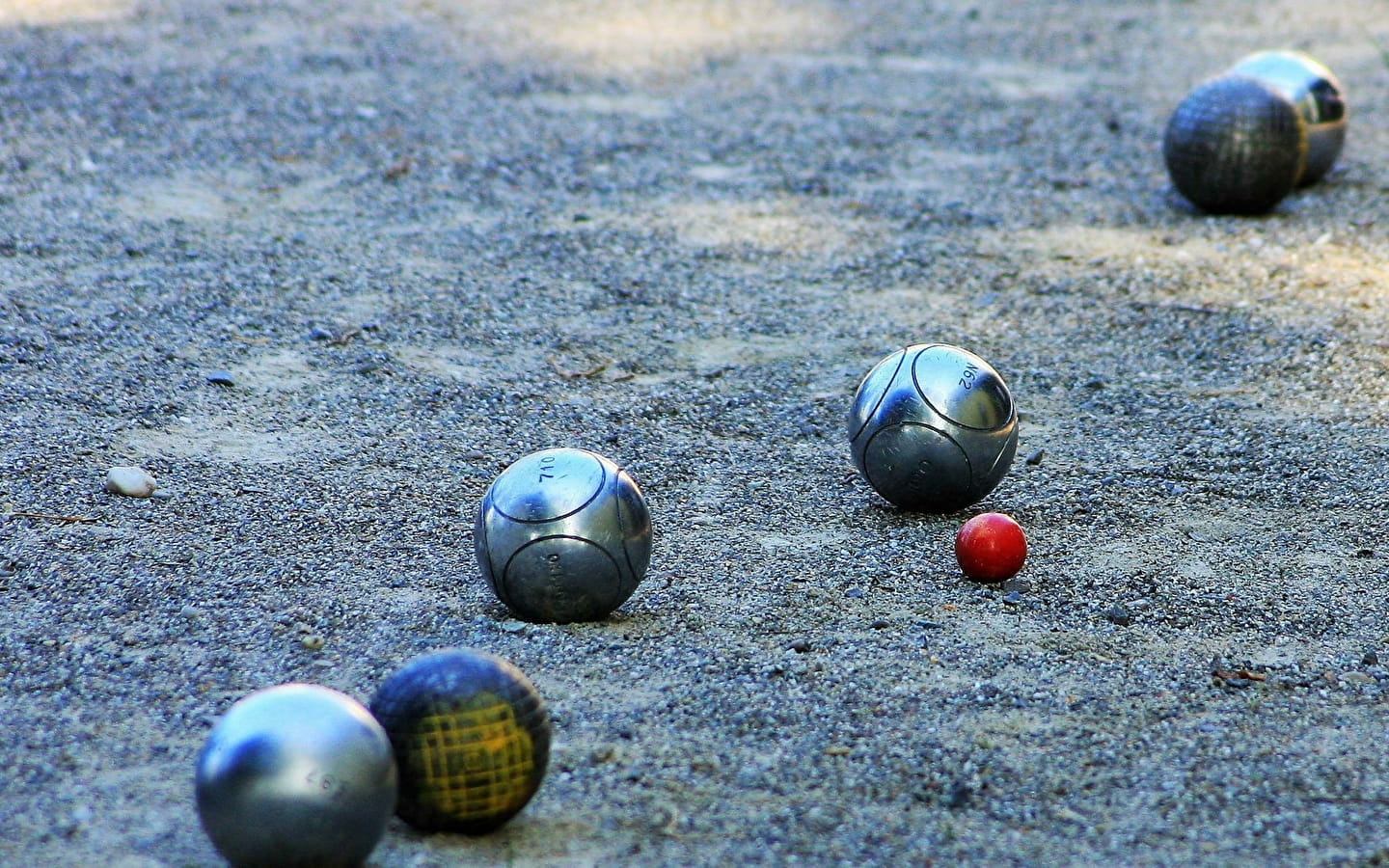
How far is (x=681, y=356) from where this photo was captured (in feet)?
24.3

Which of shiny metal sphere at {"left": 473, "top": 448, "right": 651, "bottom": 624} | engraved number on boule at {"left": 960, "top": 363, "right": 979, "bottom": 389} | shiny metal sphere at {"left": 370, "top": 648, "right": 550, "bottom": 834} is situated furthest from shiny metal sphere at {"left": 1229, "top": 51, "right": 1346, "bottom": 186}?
shiny metal sphere at {"left": 370, "top": 648, "right": 550, "bottom": 834}

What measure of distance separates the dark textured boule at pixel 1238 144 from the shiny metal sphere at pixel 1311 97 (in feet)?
0.92

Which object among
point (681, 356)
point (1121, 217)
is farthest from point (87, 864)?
point (1121, 217)

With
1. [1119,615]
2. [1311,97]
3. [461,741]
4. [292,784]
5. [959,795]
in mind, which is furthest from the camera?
[1311,97]

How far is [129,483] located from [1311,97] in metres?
7.58

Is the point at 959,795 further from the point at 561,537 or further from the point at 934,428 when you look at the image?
the point at 934,428

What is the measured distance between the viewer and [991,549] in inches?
207

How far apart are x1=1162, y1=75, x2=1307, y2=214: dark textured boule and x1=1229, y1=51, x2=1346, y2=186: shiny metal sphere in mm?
280

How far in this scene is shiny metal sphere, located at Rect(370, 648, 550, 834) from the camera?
3631 mm

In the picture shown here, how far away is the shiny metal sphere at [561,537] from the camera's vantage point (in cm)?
476

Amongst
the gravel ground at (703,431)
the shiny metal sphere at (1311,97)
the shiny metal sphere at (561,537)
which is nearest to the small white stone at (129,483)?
the gravel ground at (703,431)

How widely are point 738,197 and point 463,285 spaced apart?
7.40ft

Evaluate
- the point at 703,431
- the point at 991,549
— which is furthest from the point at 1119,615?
the point at 703,431

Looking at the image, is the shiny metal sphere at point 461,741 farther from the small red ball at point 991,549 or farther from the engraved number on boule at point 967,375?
the engraved number on boule at point 967,375
